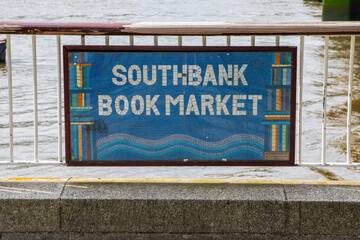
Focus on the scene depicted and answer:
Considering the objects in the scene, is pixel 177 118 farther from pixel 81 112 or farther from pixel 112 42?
pixel 112 42

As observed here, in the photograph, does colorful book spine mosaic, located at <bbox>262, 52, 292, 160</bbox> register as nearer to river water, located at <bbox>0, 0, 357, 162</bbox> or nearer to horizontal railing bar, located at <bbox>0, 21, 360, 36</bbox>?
horizontal railing bar, located at <bbox>0, 21, 360, 36</bbox>

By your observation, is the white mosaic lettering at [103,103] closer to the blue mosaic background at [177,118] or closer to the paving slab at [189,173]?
the blue mosaic background at [177,118]

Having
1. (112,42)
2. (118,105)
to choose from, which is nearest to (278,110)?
(118,105)

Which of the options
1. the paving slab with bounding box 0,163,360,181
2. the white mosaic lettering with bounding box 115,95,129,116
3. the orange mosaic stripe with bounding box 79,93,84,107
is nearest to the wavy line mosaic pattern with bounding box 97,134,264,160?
the white mosaic lettering with bounding box 115,95,129,116

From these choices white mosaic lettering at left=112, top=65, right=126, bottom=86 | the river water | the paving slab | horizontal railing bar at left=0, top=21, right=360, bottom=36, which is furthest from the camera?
the river water

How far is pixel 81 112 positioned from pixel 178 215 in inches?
37.2

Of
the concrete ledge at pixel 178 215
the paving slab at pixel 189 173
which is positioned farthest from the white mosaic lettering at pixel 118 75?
the paving slab at pixel 189 173

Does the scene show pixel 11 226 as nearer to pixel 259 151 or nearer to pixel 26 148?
pixel 259 151

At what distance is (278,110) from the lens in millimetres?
4395

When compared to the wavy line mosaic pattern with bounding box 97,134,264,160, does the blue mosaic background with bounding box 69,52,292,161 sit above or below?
above

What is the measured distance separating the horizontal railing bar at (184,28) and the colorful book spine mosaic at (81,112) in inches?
8.3

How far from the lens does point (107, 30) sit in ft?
13.8

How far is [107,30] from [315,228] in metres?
1.86

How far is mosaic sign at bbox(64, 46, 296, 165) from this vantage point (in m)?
4.33
